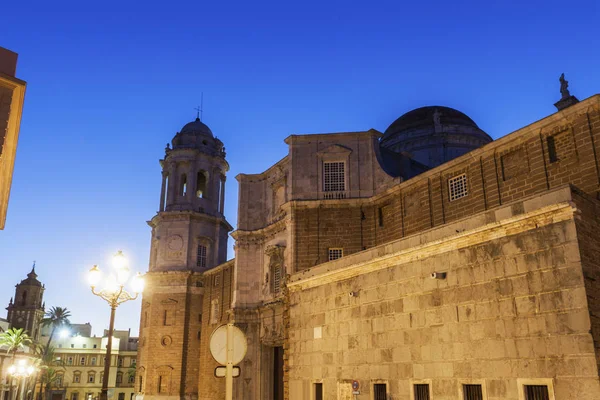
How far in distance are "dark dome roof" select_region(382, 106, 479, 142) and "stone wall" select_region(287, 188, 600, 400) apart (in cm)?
2434

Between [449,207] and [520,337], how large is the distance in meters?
10.7

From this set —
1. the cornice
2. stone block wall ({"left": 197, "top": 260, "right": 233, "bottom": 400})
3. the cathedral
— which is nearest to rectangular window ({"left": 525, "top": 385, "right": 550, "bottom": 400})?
the cathedral

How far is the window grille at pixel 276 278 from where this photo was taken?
99.0ft

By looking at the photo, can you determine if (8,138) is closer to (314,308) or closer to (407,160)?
(314,308)

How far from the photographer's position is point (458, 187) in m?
21.8

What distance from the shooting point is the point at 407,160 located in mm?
30828

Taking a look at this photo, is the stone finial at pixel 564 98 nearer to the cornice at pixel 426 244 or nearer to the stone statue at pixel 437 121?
the stone statue at pixel 437 121

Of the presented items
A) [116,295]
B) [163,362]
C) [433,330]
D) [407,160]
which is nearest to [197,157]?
[163,362]

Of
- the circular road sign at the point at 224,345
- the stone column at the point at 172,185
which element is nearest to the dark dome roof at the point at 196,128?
the stone column at the point at 172,185

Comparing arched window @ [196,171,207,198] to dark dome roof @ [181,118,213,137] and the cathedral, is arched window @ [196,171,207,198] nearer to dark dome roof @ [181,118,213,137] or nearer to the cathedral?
dark dome roof @ [181,118,213,137]

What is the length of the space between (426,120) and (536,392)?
30.0m

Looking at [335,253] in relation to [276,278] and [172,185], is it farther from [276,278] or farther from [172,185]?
[172,185]

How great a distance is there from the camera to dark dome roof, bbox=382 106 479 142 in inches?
1532

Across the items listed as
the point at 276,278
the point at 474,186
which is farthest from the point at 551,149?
the point at 276,278
